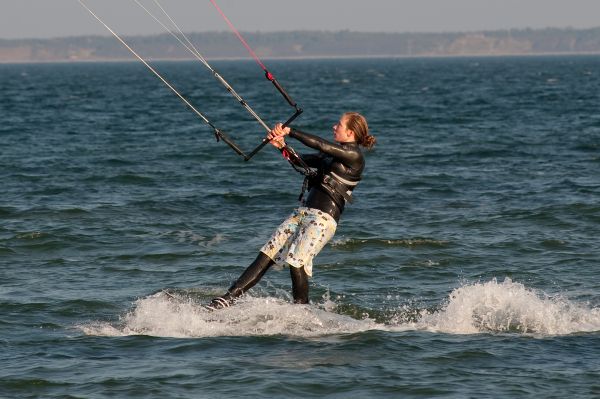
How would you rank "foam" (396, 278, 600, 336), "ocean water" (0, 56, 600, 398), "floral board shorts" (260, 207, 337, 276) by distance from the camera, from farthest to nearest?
"foam" (396, 278, 600, 336) → "floral board shorts" (260, 207, 337, 276) → "ocean water" (0, 56, 600, 398)

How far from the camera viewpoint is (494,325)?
11578 mm

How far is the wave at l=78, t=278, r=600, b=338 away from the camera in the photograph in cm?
1127

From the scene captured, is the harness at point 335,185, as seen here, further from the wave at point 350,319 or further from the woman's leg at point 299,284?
the wave at point 350,319

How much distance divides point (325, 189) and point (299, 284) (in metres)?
0.97

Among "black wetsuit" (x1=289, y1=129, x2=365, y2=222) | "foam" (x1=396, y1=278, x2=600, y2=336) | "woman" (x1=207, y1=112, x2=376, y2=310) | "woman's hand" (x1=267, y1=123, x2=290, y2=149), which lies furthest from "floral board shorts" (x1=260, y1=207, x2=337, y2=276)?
"foam" (x1=396, y1=278, x2=600, y2=336)

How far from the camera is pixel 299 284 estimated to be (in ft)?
36.8

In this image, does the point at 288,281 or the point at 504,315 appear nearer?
the point at 504,315

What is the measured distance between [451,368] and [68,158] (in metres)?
21.3

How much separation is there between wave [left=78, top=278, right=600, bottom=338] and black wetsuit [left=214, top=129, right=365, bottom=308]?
0.76 ft

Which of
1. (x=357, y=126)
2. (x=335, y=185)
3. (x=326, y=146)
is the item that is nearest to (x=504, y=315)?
(x=335, y=185)

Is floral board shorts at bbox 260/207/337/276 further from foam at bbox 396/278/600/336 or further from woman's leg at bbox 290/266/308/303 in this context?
foam at bbox 396/278/600/336

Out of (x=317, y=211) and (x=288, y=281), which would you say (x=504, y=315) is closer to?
(x=317, y=211)

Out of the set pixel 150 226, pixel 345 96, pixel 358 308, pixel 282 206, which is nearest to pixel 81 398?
pixel 358 308

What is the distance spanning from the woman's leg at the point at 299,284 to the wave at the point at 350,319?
11 centimetres
